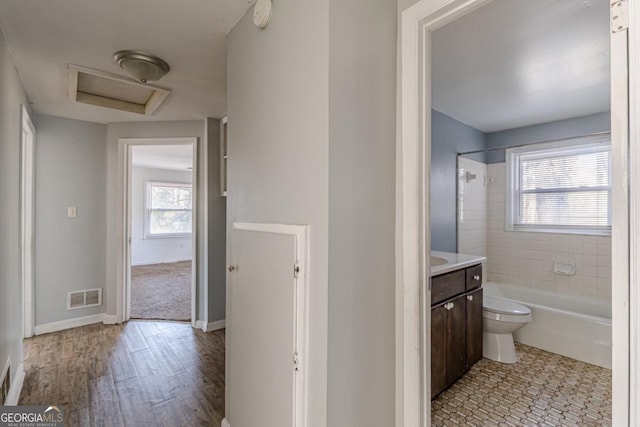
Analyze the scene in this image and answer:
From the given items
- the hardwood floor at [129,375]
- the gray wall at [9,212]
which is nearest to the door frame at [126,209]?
the hardwood floor at [129,375]

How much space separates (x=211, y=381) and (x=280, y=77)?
2093 millimetres

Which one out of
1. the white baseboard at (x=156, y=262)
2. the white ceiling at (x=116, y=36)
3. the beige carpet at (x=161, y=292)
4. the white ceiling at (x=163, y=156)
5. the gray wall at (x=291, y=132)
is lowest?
the beige carpet at (x=161, y=292)

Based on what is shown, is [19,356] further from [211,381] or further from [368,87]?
[368,87]

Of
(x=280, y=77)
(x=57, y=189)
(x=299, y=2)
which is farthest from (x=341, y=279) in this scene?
(x=57, y=189)

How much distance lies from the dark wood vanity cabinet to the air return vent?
3.45m

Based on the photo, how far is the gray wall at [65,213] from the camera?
3.18 metres

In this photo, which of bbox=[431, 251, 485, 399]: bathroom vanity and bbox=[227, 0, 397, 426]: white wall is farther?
bbox=[431, 251, 485, 399]: bathroom vanity

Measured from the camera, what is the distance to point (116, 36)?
1782 mm

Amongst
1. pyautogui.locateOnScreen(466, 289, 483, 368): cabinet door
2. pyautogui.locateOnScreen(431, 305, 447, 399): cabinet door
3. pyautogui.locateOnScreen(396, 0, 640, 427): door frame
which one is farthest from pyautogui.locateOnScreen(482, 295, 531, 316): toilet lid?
pyautogui.locateOnScreen(396, 0, 640, 427): door frame

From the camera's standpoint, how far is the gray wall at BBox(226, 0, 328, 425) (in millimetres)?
1036

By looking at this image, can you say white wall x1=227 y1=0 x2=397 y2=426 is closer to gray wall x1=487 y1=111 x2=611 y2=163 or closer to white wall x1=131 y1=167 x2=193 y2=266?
gray wall x1=487 y1=111 x2=611 y2=163

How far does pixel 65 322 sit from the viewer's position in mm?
3301

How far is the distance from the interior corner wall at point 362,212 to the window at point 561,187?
303cm

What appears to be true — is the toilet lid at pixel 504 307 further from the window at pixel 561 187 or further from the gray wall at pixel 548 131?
the gray wall at pixel 548 131
